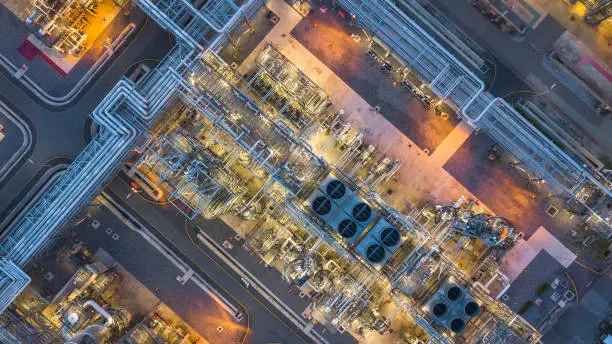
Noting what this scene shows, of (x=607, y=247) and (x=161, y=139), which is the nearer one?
(x=161, y=139)

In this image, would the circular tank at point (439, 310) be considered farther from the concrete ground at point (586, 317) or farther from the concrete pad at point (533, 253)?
the concrete ground at point (586, 317)

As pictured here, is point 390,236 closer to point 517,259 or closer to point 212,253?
point 517,259

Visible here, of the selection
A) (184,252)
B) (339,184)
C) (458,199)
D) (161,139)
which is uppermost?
(458,199)

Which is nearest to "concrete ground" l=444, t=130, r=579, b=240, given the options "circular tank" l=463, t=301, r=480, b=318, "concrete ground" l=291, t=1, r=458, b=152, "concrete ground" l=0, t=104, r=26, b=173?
"concrete ground" l=291, t=1, r=458, b=152

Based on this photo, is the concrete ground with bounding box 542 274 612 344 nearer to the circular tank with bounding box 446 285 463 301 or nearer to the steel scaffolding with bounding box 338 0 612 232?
the steel scaffolding with bounding box 338 0 612 232

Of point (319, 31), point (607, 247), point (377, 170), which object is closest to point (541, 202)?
point (607, 247)

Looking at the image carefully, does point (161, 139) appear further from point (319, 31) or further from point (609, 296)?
point (609, 296)
